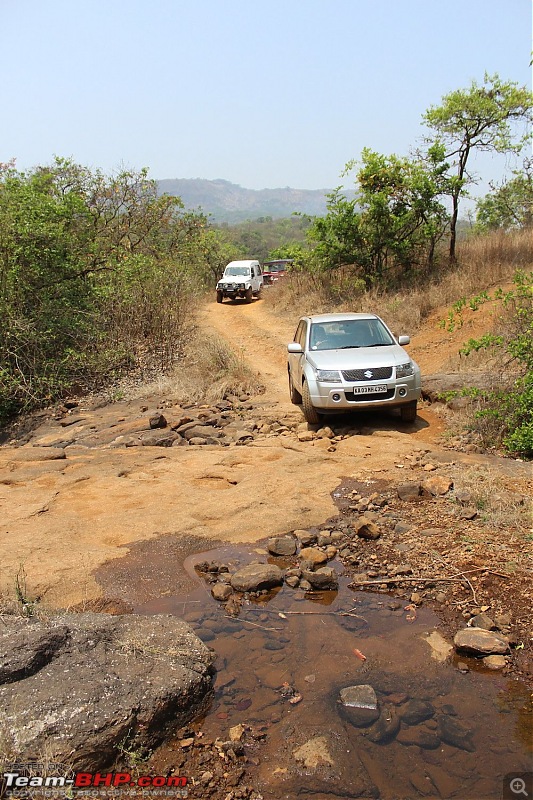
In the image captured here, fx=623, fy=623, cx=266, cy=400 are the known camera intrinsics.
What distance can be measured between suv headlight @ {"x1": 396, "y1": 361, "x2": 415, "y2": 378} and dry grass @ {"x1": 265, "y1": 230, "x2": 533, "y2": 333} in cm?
767

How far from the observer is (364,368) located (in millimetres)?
8617

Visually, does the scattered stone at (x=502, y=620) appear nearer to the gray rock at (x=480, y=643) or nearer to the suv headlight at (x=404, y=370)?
the gray rock at (x=480, y=643)

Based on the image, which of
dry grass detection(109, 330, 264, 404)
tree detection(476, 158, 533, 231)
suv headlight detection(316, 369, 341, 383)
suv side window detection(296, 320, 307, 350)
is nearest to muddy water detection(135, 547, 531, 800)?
suv headlight detection(316, 369, 341, 383)

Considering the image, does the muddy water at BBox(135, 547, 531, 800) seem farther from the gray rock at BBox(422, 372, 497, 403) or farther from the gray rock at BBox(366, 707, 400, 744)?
the gray rock at BBox(422, 372, 497, 403)

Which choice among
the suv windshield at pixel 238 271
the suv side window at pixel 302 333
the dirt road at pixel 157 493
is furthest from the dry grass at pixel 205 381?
the suv windshield at pixel 238 271

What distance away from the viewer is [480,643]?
3881mm

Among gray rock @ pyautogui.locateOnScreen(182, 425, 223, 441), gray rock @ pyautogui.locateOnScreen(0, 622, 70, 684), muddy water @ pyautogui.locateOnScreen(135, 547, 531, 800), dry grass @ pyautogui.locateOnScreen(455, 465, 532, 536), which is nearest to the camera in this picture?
muddy water @ pyautogui.locateOnScreen(135, 547, 531, 800)

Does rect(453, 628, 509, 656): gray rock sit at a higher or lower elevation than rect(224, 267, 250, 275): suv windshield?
lower

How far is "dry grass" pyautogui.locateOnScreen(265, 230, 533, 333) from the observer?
16.8 m

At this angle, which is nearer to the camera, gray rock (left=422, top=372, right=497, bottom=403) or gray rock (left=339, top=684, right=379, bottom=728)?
gray rock (left=339, top=684, right=379, bottom=728)

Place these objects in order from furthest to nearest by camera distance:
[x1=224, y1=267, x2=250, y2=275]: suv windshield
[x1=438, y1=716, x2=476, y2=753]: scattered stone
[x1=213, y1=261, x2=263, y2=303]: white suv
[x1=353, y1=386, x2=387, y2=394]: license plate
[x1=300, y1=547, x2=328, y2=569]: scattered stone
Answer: [x1=224, y1=267, x2=250, y2=275]: suv windshield < [x1=213, y1=261, x2=263, y2=303]: white suv < [x1=353, y1=386, x2=387, y2=394]: license plate < [x1=300, y1=547, x2=328, y2=569]: scattered stone < [x1=438, y1=716, x2=476, y2=753]: scattered stone

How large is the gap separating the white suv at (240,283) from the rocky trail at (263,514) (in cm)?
1692

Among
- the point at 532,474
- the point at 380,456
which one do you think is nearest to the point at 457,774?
the point at 532,474

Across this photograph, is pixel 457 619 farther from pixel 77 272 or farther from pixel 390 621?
pixel 77 272
